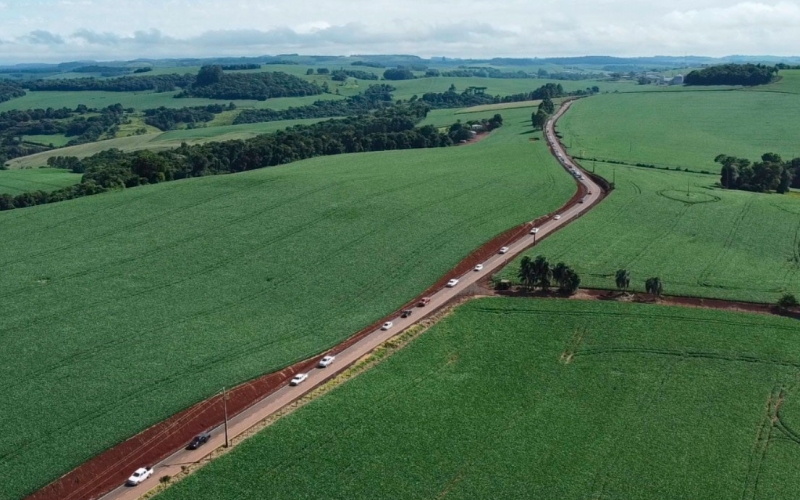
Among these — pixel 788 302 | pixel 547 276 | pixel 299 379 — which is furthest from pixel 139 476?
pixel 788 302

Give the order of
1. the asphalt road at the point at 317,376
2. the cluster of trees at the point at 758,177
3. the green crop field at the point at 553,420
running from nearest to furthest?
the green crop field at the point at 553,420
the asphalt road at the point at 317,376
the cluster of trees at the point at 758,177

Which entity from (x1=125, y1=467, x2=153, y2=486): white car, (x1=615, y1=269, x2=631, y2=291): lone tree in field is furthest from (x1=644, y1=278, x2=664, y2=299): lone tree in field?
(x1=125, y1=467, x2=153, y2=486): white car

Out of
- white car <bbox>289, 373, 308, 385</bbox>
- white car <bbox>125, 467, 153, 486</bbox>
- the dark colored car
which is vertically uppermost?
white car <bbox>289, 373, 308, 385</bbox>

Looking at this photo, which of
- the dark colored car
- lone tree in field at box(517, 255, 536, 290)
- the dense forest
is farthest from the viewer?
the dense forest

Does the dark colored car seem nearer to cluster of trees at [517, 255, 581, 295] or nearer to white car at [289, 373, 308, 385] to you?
white car at [289, 373, 308, 385]

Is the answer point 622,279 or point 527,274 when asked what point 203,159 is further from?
point 622,279

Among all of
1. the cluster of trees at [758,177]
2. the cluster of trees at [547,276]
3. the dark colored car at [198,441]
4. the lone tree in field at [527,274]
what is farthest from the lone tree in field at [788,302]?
the cluster of trees at [758,177]

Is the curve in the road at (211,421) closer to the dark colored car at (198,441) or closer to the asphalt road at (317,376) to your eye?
the asphalt road at (317,376)
